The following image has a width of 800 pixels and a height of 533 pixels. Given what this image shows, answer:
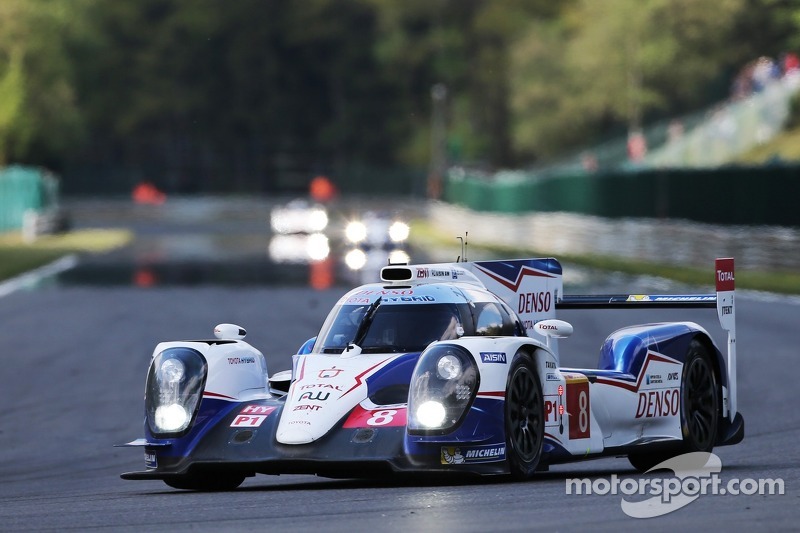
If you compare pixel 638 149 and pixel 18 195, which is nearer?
pixel 638 149

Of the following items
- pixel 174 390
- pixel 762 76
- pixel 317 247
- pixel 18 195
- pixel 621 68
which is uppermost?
pixel 621 68

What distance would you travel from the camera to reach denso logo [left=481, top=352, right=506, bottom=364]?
30.6 feet

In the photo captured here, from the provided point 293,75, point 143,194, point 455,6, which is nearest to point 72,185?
point 143,194

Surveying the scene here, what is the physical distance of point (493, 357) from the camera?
9344 millimetres

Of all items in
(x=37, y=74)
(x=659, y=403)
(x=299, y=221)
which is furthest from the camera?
(x=37, y=74)

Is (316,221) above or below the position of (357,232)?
below

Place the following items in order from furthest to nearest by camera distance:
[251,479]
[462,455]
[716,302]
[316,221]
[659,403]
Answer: [316,221] → [251,479] → [716,302] → [659,403] → [462,455]

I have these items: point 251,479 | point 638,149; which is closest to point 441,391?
point 251,479

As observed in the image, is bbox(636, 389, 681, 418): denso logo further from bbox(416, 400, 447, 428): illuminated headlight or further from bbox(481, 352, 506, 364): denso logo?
bbox(416, 400, 447, 428): illuminated headlight

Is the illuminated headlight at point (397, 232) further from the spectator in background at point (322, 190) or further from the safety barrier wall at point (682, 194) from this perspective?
the spectator in background at point (322, 190)

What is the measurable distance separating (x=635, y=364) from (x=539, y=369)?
1321 millimetres

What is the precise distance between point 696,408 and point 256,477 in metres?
3.07

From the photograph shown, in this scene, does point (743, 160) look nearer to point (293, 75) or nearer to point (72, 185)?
point (72, 185)

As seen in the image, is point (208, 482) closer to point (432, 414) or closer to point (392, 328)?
point (392, 328)
